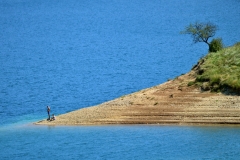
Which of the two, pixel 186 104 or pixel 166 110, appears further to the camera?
pixel 186 104

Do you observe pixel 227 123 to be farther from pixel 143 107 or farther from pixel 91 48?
pixel 91 48

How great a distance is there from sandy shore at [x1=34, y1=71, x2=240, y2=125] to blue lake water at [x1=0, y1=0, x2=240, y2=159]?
60.7 inches

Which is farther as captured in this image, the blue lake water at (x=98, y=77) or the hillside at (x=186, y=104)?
the hillside at (x=186, y=104)

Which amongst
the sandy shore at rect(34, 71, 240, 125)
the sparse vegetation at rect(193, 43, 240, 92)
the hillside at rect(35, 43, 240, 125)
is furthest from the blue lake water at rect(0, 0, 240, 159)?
the sparse vegetation at rect(193, 43, 240, 92)

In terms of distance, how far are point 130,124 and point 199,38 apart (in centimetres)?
2247

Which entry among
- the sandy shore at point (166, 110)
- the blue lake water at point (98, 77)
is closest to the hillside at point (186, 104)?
the sandy shore at point (166, 110)

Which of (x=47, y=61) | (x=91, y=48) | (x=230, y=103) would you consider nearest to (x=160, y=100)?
(x=230, y=103)

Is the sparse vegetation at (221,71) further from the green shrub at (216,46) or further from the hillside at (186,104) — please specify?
the green shrub at (216,46)

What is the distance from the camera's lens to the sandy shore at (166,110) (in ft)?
238

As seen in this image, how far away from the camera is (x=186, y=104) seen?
7544 centimetres

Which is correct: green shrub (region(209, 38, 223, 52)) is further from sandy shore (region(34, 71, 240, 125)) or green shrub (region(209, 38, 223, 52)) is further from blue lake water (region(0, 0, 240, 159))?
blue lake water (region(0, 0, 240, 159))

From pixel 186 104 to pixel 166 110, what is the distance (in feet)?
6.41

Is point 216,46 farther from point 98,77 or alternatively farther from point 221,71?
point 98,77

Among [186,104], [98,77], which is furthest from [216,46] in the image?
[98,77]
